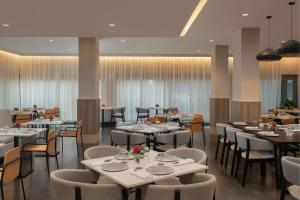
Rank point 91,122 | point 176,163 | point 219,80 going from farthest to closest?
1. point 219,80
2. point 91,122
3. point 176,163

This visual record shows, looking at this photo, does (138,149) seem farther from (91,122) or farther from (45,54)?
(45,54)

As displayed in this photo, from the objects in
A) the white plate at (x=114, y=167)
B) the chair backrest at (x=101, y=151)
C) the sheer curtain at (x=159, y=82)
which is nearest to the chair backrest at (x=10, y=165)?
the chair backrest at (x=101, y=151)

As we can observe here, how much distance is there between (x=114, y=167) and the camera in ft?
9.08

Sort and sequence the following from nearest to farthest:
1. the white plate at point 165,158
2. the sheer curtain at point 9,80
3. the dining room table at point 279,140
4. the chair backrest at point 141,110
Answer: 1. the white plate at point 165,158
2. the dining room table at point 279,140
3. the sheer curtain at point 9,80
4. the chair backrest at point 141,110

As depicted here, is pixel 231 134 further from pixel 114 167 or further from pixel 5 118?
pixel 5 118

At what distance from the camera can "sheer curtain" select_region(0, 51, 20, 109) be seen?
1113cm

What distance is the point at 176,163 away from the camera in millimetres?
2980

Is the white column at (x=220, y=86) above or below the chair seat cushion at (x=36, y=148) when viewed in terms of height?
above

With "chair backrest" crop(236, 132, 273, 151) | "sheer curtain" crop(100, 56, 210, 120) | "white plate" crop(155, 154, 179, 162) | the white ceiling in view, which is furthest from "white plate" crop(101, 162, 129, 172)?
"sheer curtain" crop(100, 56, 210, 120)

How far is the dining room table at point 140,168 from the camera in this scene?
8.07 feet

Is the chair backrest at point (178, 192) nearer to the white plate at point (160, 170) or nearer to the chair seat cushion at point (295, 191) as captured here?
the white plate at point (160, 170)

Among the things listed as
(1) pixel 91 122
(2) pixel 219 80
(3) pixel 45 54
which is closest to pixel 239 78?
(2) pixel 219 80

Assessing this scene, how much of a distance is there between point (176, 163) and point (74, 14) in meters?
3.98

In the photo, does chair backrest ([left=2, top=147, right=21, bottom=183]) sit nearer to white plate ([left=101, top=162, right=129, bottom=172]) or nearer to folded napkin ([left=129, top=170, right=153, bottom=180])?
white plate ([left=101, top=162, right=129, bottom=172])
